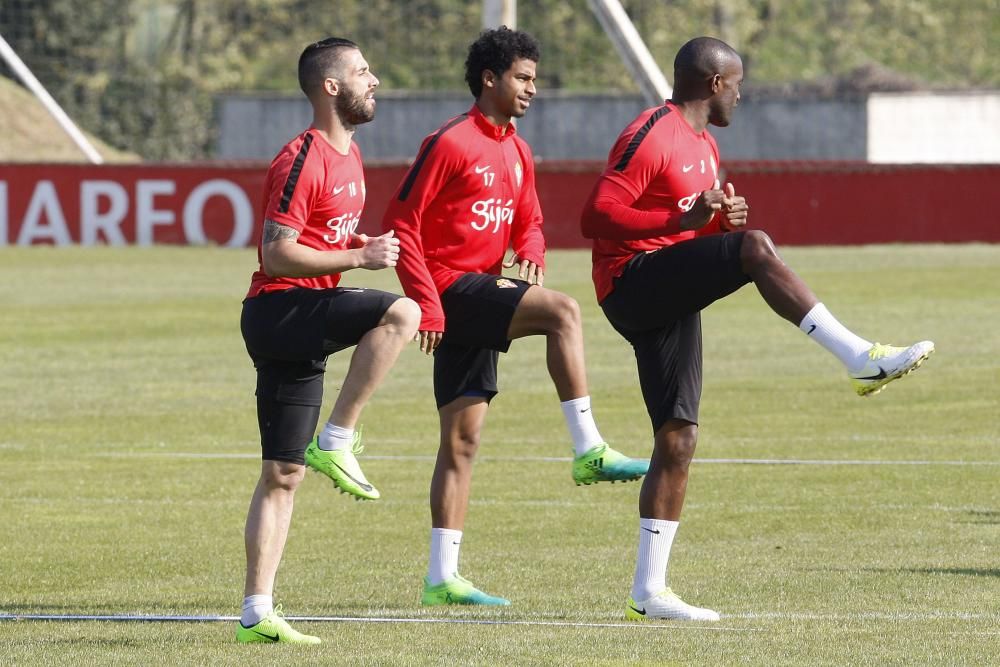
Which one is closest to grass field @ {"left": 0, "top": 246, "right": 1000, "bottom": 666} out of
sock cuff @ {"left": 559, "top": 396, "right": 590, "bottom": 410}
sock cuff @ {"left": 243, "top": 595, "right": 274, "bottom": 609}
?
sock cuff @ {"left": 243, "top": 595, "right": 274, "bottom": 609}

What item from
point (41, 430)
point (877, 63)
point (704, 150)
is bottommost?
point (41, 430)

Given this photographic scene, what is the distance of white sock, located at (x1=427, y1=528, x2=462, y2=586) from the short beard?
1946 millimetres

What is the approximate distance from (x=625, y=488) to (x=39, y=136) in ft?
132

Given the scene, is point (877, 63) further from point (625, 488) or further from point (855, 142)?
point (625, 488)

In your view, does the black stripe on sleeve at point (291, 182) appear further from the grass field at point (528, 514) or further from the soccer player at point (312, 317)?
the grass field at point (528, 514)

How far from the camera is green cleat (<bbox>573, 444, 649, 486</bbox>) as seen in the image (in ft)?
27.2

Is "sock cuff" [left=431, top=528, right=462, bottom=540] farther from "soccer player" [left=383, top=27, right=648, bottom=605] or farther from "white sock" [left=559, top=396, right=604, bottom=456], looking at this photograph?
"white sock" [left=559, top=396, right=604, bottom=456]

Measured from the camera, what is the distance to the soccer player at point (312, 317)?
7297mm

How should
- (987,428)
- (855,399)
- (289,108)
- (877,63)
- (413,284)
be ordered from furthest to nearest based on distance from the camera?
(877,63) < (289,108) < (855,399) < (987,428) < (413,284)

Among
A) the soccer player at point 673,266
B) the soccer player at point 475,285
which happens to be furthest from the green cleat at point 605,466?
the soccer player at point 673,266

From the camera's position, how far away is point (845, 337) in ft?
25.3

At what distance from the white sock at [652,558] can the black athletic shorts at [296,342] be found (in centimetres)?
146

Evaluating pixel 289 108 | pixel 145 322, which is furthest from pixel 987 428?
pixel 289 108

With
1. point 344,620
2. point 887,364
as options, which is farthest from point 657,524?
point 344,620
